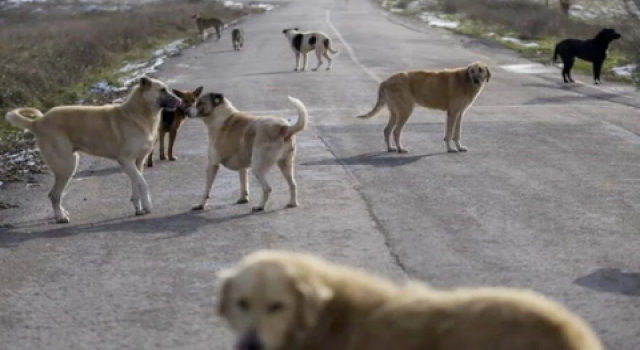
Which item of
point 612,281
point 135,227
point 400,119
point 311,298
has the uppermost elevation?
point 311,298

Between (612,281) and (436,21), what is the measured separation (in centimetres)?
5322

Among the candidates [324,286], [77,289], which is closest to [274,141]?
[77,289]

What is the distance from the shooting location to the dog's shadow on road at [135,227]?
1002 centimetres

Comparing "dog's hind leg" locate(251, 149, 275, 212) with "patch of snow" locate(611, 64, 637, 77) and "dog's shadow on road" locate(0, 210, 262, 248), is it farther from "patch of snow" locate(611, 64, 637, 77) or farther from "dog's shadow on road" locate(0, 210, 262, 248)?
"patch of snow" locate(611, 64, 637, 77)

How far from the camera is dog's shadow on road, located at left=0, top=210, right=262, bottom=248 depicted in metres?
10.0

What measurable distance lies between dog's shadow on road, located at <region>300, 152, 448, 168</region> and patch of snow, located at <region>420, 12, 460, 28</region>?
40.4 metres

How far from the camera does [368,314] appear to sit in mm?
4000

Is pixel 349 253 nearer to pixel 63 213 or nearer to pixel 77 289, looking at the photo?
pixel 77 289

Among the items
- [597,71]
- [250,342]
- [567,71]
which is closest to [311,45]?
[567,71]

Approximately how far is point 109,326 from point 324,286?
3.36 metres

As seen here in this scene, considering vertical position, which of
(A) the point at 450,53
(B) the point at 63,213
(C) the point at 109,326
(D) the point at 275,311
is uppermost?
(D) the point at 275,311

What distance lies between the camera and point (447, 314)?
3805 millimetres

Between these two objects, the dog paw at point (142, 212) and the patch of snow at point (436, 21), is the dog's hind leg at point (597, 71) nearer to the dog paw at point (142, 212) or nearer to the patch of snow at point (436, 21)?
the dog paw at point (142, 212)

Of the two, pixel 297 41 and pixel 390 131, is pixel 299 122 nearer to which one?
pixel 390 131
